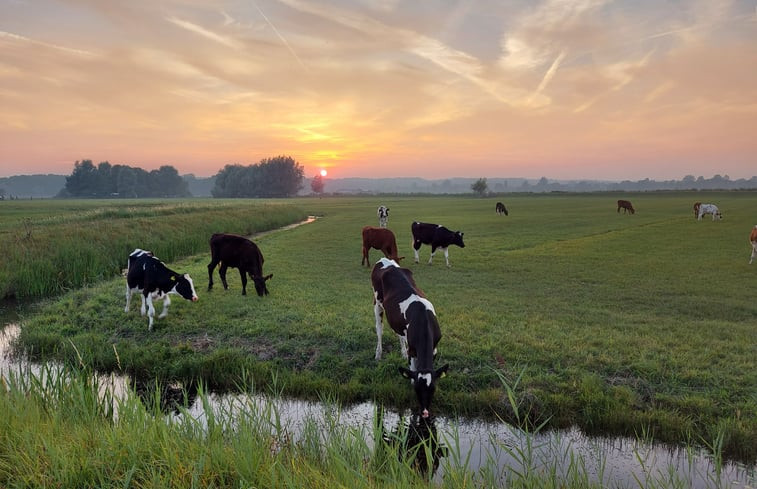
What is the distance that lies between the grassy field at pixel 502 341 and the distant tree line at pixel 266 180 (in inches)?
5188

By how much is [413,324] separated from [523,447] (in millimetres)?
2394

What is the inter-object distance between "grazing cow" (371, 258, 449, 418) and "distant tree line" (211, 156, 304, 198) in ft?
464

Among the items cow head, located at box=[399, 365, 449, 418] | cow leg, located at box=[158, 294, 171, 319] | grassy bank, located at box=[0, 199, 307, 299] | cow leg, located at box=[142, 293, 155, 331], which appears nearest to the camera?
cow head, located at box=[399, 365, 449, 418]

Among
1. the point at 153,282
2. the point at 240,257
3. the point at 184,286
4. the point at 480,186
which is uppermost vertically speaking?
the point at 480,186

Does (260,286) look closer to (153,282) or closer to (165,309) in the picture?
(165,309)

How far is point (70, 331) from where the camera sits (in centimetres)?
1012

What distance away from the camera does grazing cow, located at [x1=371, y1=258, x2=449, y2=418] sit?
6184 millimetres

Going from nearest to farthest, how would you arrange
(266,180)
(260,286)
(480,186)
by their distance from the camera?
(260,286)
(480,186)
(266,180)

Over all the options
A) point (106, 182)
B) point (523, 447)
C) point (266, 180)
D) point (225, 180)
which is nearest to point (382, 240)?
point (523, 447)

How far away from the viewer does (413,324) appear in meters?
6.88

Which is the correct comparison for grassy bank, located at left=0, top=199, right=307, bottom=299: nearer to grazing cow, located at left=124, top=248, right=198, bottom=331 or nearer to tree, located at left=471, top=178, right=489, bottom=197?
grazing cow, located at left=124, top=248, right=198, bottom=331

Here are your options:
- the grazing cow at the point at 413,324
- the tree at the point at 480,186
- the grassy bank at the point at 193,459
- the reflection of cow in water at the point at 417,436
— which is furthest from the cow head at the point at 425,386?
the tree at the point at 480,186

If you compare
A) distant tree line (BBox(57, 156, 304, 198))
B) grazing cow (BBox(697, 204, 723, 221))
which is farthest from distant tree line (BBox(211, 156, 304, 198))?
grazing cow (BBox(697, 204, 723, 221))

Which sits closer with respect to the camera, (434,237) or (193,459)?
(193,459)
